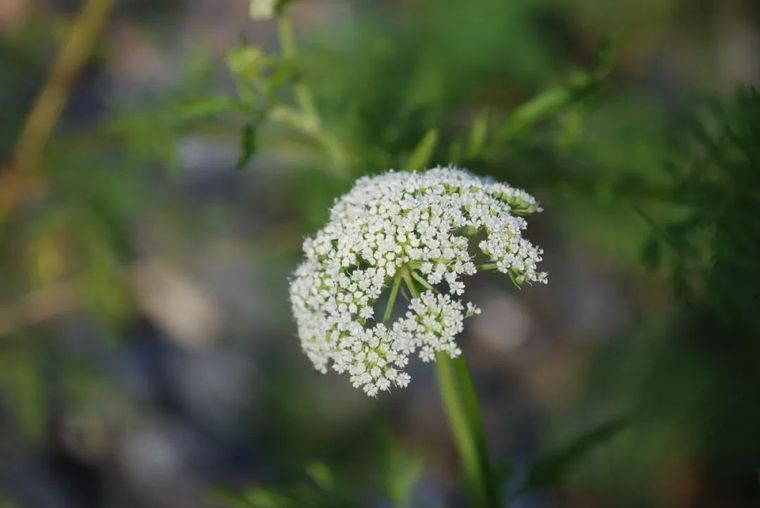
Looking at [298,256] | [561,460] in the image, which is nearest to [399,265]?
[561,460]

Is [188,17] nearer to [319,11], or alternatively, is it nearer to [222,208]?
[319,11]

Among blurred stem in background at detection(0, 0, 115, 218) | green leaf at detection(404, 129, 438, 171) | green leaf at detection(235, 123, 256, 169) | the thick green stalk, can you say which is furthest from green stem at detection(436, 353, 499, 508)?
blurred stem in background at detection(0, 0, 115, 218)

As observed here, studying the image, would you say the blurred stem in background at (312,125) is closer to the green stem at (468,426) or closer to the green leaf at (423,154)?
the green leaf at (423,154)

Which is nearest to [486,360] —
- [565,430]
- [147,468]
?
[565,430]

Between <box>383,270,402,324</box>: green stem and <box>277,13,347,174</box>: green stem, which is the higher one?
<box>277,13,347,174</box>: green stem

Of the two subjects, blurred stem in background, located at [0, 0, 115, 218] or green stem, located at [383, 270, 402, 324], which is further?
blurred stem in background, located at [0, 0, 115, 218]

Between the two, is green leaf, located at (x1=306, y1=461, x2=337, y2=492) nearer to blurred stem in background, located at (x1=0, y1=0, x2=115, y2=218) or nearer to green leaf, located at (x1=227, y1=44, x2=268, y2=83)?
green leaf, located at (x1=227, y1=44, x2=268, y2=83)

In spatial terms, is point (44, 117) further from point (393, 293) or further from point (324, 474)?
point (393, 293)
